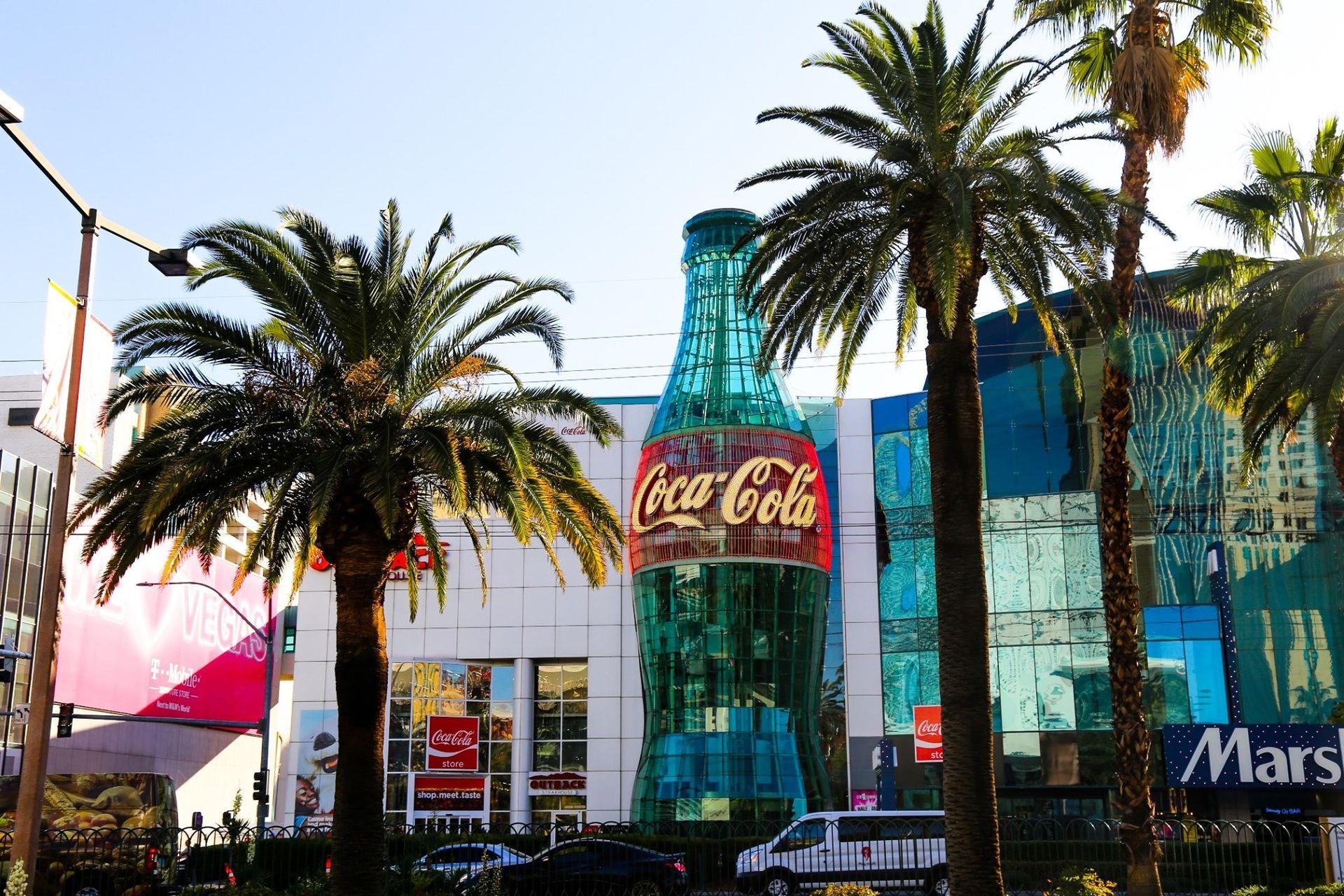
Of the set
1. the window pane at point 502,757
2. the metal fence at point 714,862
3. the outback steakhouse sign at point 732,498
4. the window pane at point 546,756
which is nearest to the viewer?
the metal fence at point 714,862

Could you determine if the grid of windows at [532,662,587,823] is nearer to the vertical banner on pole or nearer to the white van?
the white van

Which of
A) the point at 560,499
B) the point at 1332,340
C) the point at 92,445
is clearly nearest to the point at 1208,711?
the point at 1332,340

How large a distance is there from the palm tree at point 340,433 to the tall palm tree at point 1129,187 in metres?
9.05

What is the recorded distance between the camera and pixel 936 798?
49.5 metres

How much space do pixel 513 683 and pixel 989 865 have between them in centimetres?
4052

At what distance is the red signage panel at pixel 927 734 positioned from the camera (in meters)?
49.5

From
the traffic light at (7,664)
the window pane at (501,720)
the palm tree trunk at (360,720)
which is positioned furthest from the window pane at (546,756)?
the palm tree trunk at (360,720)

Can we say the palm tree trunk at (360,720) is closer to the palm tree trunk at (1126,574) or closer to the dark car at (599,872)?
the dark car at (599,872)

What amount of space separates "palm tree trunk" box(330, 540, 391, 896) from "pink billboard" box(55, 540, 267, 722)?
28.5 meters

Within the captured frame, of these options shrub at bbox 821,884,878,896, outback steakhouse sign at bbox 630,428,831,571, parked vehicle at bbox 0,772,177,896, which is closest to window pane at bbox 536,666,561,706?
outback steakhouse sign at bbox 630,428,831,571

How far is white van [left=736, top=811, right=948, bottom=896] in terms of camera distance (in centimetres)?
2645

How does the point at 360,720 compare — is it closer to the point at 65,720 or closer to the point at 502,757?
the point at 65,720

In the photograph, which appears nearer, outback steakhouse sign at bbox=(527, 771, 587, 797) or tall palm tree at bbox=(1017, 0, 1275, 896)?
tall palm tree at bbox=(1017, 0, 1275, 896)

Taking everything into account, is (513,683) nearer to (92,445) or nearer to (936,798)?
(936,798)
